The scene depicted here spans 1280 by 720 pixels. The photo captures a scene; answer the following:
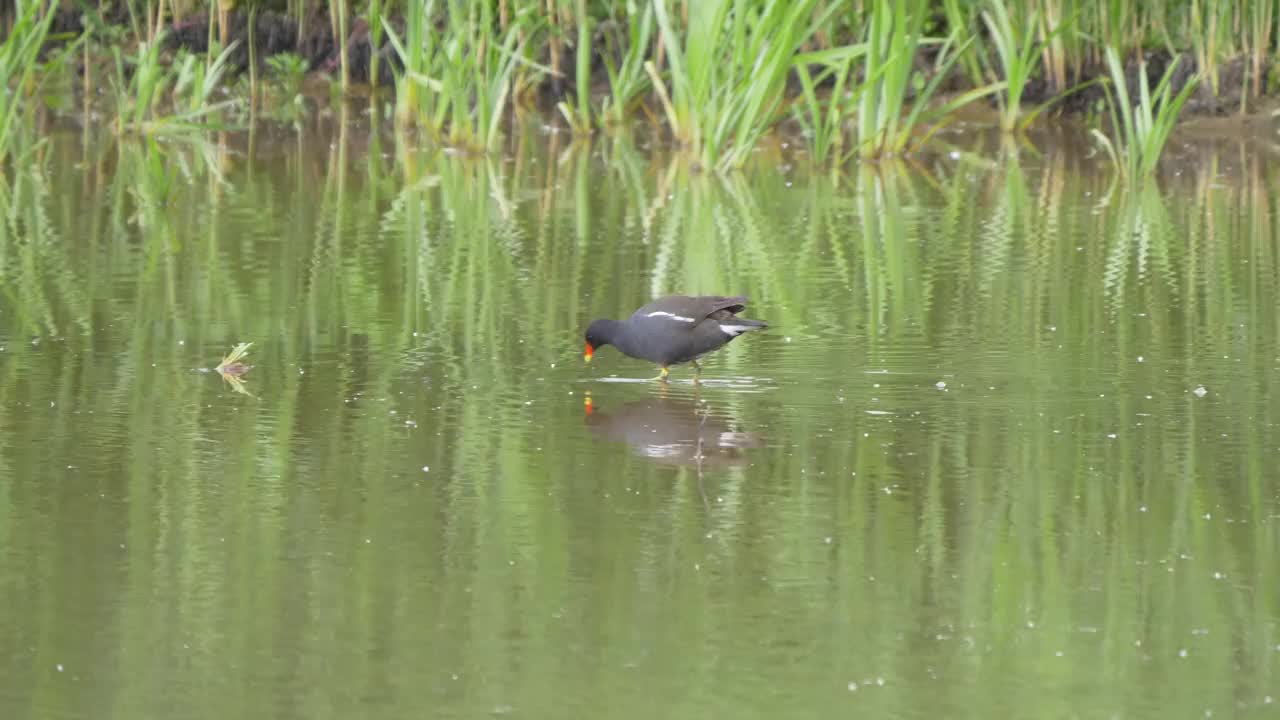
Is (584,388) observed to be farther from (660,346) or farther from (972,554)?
(972,554)

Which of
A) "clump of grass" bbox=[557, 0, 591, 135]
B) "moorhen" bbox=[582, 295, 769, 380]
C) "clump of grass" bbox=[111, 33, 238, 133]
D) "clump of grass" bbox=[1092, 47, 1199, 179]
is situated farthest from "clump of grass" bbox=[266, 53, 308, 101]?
"moorhen" bbox=[582, 295, 769, 380]

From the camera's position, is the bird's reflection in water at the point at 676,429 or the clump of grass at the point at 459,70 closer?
the bird's reflection in water at the point at 676,429

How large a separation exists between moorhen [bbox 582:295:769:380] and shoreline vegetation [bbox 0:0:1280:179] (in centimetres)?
530

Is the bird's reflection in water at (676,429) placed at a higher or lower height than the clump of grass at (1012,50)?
lower

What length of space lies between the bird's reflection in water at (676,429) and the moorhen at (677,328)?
0.15m

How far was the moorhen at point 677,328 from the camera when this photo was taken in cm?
713

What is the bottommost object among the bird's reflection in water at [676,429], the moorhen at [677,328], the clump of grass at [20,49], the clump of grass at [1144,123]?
the bird's reflection in water at [676,429]

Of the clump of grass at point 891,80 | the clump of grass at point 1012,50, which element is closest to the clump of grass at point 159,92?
the clump of grass at point 891,80

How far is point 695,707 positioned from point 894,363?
12.1 ft

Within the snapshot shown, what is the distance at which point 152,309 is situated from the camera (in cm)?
871

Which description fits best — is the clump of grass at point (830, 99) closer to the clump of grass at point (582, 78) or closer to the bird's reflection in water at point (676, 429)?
the clump of grass at point (582, 78)

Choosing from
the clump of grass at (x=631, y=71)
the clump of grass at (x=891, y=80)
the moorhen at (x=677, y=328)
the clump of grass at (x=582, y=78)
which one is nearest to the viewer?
the moorhen at (x=677, y=328)

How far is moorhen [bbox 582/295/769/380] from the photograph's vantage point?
713cm

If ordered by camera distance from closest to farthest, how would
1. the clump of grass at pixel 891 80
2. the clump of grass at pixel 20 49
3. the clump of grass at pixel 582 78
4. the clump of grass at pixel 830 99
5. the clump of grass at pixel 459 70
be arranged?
the clump of grass at pixel 20 49 → the clump of grass at pixel 830 99 → the clump of grass at pixel 891 80 → the clump of grass at pixel 459 70 → the clump of grass at pixel 582 78
